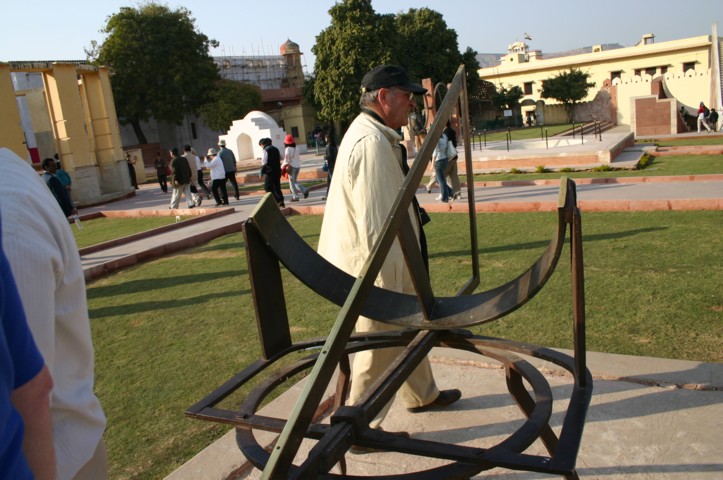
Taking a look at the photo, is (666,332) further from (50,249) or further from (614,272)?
(50,249)

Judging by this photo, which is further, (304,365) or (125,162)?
(125,162)

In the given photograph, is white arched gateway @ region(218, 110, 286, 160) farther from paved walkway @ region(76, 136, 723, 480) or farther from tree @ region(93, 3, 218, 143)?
paved walkway @ region(76, 136, 723, 480)

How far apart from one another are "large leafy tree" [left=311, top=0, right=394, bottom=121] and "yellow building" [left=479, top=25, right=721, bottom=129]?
47.7ft

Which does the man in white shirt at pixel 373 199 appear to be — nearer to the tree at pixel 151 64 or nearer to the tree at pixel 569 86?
the tree at pixel 151 64

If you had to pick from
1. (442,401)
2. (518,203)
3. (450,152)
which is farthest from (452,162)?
(442,401)

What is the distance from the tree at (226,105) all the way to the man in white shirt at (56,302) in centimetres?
3700

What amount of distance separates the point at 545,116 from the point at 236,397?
47480 mm

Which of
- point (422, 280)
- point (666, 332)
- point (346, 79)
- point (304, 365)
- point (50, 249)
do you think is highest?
point (346, 79)

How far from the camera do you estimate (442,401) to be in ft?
10.4

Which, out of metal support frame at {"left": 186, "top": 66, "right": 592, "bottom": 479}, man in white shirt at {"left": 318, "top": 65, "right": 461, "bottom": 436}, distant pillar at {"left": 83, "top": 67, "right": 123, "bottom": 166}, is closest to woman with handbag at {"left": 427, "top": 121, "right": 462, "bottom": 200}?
man in white shirt at {"left": 318, "top": 65, "right": 461, "bottom": 436}

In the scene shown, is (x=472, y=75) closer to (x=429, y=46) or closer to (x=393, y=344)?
Answer: (x=429, y=46)

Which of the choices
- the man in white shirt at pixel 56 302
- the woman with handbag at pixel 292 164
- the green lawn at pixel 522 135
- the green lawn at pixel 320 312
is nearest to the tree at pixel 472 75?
the green lawn at pixel 522 135

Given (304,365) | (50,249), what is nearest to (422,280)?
(304,365)

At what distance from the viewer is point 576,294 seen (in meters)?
1.77
